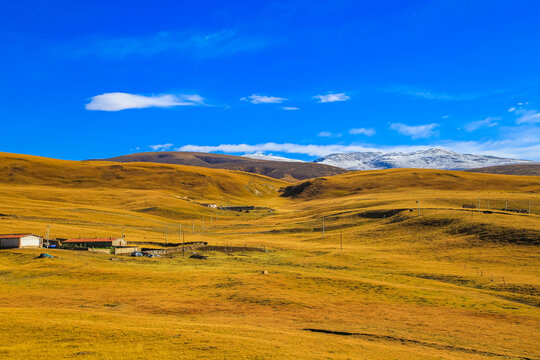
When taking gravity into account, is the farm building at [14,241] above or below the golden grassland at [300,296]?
above

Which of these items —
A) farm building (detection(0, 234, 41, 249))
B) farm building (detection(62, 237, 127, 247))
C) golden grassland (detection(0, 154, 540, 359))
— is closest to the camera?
golden grassland (detection(0, 154, 540, 359))

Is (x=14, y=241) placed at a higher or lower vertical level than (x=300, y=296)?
higher

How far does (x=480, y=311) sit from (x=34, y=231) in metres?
87.8

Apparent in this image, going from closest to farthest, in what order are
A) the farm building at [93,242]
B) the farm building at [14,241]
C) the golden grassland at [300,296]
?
the golden grassland at [300,296] → the farm building at [14,241] → the farm building at [93,242]

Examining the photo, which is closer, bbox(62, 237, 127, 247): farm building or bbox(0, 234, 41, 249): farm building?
bbox(0, 234, 41, 249): farm building

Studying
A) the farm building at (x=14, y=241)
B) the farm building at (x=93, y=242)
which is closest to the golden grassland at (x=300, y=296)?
the farm building at (x=14, y=241)

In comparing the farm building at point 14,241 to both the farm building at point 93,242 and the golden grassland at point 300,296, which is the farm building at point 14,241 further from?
the farm building at point 93,242

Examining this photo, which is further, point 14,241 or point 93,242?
point 93,242

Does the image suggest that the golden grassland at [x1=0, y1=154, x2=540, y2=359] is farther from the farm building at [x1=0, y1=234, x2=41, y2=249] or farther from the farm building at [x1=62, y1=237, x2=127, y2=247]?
the farm building at [x1=62, y1=237, x2=127, y2=247]

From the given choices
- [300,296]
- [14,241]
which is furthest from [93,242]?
[300,296]

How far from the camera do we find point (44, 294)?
4662 cm

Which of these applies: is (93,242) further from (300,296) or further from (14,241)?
(300,296)

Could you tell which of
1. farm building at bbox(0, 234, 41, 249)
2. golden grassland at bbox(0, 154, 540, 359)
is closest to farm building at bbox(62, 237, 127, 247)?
golden grassland at bbox(0, 154, 540, 359)

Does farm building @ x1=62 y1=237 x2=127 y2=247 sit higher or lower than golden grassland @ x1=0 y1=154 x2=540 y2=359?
higher
